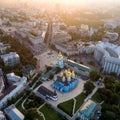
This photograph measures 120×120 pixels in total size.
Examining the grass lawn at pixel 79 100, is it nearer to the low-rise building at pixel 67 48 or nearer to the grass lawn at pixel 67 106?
the grass lawn at pixel 67 106

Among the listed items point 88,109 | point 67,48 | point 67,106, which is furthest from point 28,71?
point 67,48

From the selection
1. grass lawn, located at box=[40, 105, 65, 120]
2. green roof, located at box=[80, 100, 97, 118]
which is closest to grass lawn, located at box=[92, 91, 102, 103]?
green roof, located at box=[80, 100, 97, 118]

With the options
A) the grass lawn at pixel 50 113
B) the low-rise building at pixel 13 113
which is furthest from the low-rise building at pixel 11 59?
the grass lawn at pixel 50 113

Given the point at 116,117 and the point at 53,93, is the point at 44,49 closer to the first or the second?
the point at 53,93

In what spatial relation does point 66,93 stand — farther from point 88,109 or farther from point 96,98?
point 88,109

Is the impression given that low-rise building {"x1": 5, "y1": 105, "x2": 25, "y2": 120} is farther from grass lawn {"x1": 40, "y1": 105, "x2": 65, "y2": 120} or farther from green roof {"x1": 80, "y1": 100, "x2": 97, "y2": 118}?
green roof {"x1": 80, "y1": 100, "x2": 97, "y2": 118}

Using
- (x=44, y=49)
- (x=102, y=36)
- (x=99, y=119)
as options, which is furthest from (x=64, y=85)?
(x=102, y=36)
